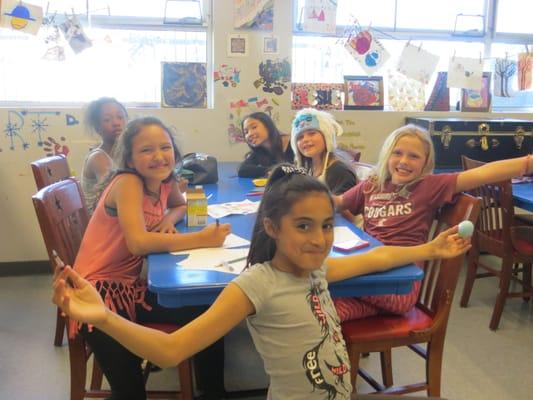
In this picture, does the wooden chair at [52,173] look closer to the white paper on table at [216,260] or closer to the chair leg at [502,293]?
the white paper on table at [216,260]

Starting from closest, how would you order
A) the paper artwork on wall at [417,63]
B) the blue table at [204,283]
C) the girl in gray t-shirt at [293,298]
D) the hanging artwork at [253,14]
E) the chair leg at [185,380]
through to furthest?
the girl in gray t-shirt at [293,298]
the blue table at [204,283]
the chair leg at [185,380]
the hanging artwork at [253,14]
the paper artwork on wall at [417,63]

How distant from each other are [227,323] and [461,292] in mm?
2571

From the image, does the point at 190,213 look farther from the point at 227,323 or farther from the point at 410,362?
the point at 410,362

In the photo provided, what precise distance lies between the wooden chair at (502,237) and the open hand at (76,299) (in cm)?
216

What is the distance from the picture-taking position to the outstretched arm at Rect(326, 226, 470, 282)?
1.29m

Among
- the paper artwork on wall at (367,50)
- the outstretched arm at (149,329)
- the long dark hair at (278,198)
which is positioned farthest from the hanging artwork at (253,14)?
the outstretched arm at (149,329)

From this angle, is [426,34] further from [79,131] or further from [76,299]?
[76,299]

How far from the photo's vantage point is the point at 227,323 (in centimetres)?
101

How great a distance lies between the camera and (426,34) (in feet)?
12.4

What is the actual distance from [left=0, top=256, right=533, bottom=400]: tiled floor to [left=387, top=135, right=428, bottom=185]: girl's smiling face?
3.01 feet

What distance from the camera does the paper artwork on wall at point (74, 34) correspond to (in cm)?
326

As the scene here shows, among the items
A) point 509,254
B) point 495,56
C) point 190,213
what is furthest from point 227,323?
point 495,56

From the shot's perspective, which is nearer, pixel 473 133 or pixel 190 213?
pixel 190 213

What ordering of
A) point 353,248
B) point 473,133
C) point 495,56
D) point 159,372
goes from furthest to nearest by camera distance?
point 495,56, point 473,133, point 159,372, point 353,248
